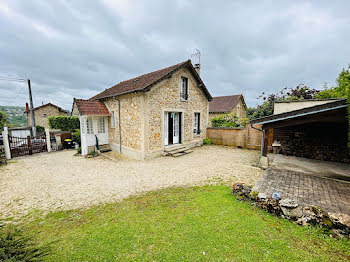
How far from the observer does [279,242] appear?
9.37 feet

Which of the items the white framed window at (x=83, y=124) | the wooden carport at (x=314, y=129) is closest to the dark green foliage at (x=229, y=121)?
the wooden carport at (x=314, y=129)

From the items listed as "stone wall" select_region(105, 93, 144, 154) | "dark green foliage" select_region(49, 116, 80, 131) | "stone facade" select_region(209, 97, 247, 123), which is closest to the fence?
"stone wall" select_region(105, 93, 144, 154)

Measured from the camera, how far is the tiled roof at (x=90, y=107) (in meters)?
9.93

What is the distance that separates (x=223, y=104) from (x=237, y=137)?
11978 mm

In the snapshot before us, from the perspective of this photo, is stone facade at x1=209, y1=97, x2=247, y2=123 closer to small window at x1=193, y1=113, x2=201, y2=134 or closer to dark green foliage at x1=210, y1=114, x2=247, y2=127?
dark green foliage at x1=210, y1=114, x2=247, y2=127

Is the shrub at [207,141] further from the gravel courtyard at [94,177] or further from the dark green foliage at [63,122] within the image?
the dark green foliage at [63,122]

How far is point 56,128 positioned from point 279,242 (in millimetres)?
24710

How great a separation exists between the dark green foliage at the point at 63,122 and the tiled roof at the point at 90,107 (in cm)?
1253

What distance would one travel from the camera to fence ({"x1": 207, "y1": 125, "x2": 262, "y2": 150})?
11.4m

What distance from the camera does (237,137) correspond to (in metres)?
12.3

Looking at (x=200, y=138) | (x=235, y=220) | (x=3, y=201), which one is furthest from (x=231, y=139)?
(x=3, y=201)

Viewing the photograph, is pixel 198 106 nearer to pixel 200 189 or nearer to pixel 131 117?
pixel 131 117

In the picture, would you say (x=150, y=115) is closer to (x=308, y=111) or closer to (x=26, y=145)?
(x=308, y=111)

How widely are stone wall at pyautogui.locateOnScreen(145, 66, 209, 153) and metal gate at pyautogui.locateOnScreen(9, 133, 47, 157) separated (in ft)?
28.9
